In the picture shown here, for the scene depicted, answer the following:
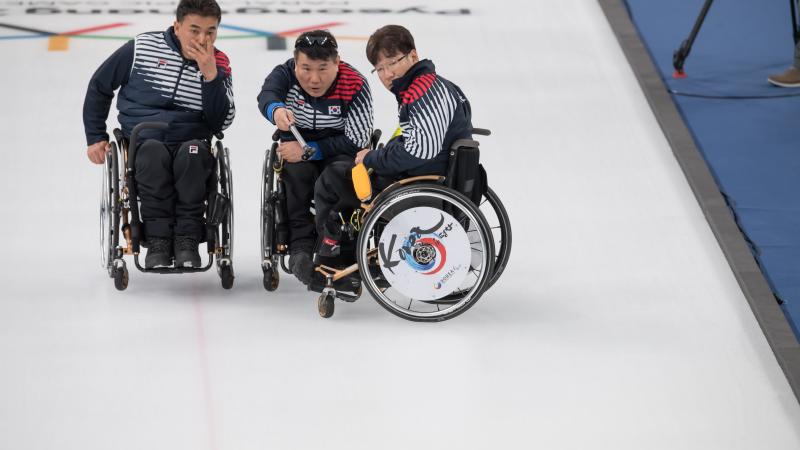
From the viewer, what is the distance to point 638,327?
4531 millimetres

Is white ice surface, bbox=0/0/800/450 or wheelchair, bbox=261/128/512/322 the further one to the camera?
wheelchair, bbox=261/128/512/322

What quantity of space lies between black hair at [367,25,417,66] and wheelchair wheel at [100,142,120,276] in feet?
3.09

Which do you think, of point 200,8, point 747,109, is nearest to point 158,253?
point 200,8

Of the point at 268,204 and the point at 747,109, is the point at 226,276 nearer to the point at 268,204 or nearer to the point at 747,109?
the point at 268,204

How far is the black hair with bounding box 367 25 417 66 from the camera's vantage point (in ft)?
14.0

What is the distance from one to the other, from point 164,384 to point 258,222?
4.59 feet

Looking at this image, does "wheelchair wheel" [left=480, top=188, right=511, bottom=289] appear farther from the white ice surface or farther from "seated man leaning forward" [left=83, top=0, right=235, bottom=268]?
"seated man leaning forward" [left=83, top=0, right=235, bottom=268]

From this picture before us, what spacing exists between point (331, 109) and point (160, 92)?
0.58m

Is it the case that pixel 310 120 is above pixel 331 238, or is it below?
above

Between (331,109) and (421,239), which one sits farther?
(331,109)

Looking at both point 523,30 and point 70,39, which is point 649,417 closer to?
point 523,30

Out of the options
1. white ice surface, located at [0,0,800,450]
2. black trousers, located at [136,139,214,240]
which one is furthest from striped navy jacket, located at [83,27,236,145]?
white ice surface, located at [0,0,800,450]

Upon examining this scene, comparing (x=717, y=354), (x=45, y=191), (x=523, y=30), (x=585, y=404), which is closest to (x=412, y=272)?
(x=585, y=404)

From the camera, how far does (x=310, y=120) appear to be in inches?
181
